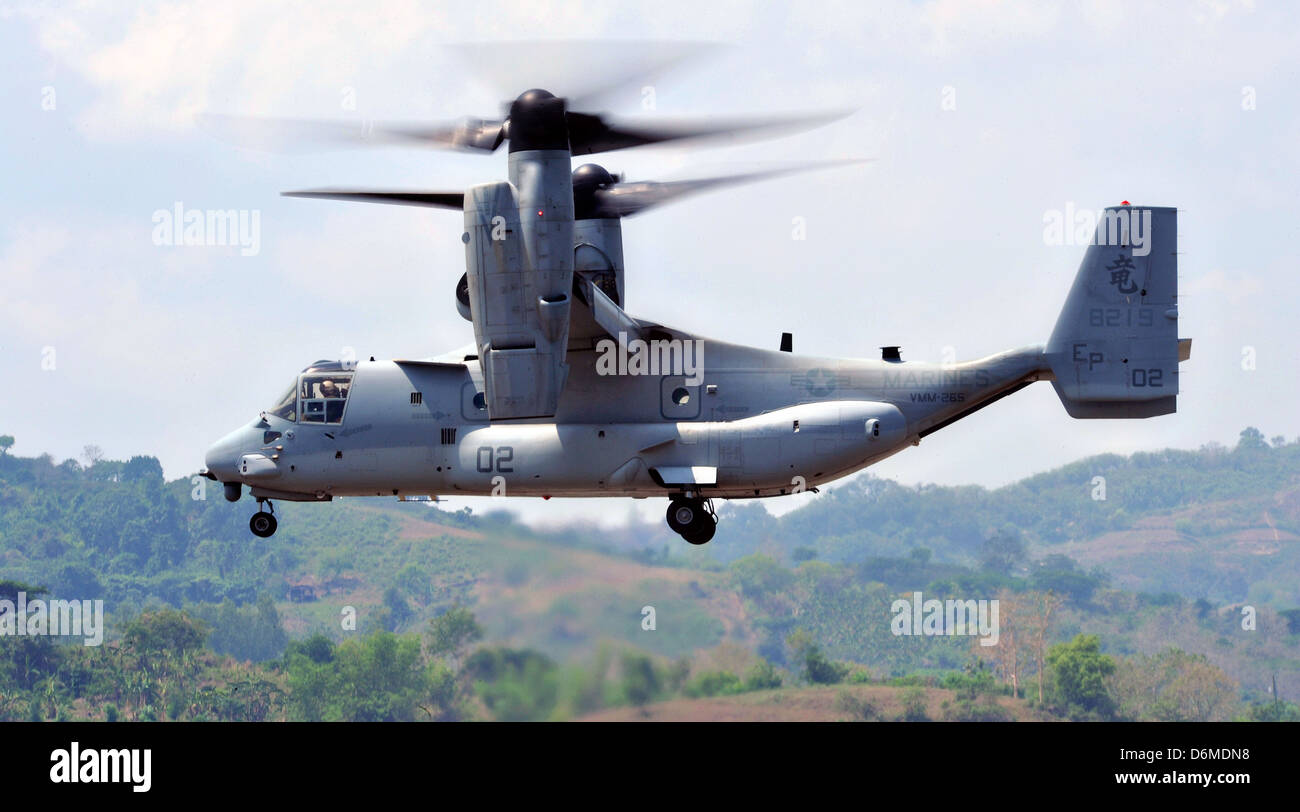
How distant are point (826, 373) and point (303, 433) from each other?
796 cm

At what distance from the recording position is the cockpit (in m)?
25.5

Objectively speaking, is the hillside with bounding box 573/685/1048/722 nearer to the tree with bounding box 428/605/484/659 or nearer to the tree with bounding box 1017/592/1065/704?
the tree with bounding box 428/605/484/659

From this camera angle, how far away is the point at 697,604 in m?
27.8

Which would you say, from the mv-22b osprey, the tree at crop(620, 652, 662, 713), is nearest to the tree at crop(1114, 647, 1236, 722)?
the tree at crop(620, 652, 662, 713)

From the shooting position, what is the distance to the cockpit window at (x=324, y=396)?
25.5 meters

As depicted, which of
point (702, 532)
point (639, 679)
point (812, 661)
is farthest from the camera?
point (812, 661)

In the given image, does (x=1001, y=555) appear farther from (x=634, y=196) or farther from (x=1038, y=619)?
(x=634, y=196)

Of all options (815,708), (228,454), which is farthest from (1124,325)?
(815,708)

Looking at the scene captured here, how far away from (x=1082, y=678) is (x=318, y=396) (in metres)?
36.3

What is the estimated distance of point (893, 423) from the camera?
2392 cm

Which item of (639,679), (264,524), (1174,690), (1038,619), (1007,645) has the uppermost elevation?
(264,524)
